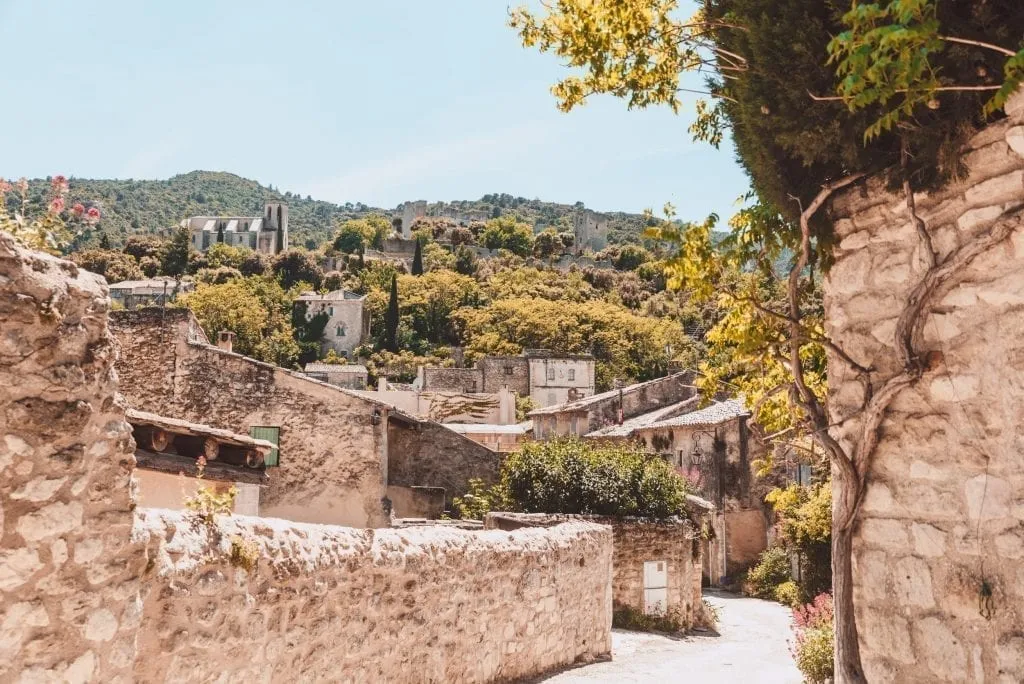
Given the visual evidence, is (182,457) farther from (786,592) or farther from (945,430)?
(786,592)

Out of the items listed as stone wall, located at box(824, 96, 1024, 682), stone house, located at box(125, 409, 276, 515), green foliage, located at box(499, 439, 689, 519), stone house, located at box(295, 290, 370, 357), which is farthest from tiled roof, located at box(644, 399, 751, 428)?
stone house, located at box(295, 290, 370, 357)

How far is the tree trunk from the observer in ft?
15.2

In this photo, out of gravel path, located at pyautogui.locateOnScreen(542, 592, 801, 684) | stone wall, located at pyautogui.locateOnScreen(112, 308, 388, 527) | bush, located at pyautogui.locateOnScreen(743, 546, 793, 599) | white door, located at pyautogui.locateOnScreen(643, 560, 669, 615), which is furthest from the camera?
bush, located at pyautogui.locateOnScreen(743, 546, 793, 599)

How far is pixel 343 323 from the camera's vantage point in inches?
3597

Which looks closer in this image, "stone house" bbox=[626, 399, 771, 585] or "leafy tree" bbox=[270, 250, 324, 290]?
"stone house" bbox=[626, 399, 771, 585]

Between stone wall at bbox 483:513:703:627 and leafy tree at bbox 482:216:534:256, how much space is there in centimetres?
11766

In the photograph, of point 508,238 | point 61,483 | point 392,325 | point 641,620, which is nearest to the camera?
point 61,483

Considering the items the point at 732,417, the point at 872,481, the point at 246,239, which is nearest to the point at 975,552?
the point at 872,481

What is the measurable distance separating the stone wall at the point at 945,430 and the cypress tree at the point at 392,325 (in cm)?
A: 8424

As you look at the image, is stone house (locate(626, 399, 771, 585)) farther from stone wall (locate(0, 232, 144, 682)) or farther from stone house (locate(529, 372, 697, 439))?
stone wall (locate(0, 232, 144, 682))

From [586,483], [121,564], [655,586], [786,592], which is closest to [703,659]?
[655,586]

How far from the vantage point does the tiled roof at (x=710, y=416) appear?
32.2 m

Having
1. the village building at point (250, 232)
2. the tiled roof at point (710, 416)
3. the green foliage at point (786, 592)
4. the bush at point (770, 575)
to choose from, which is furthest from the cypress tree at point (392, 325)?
the village building at point (250, 232)

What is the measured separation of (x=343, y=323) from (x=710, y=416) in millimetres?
63180
